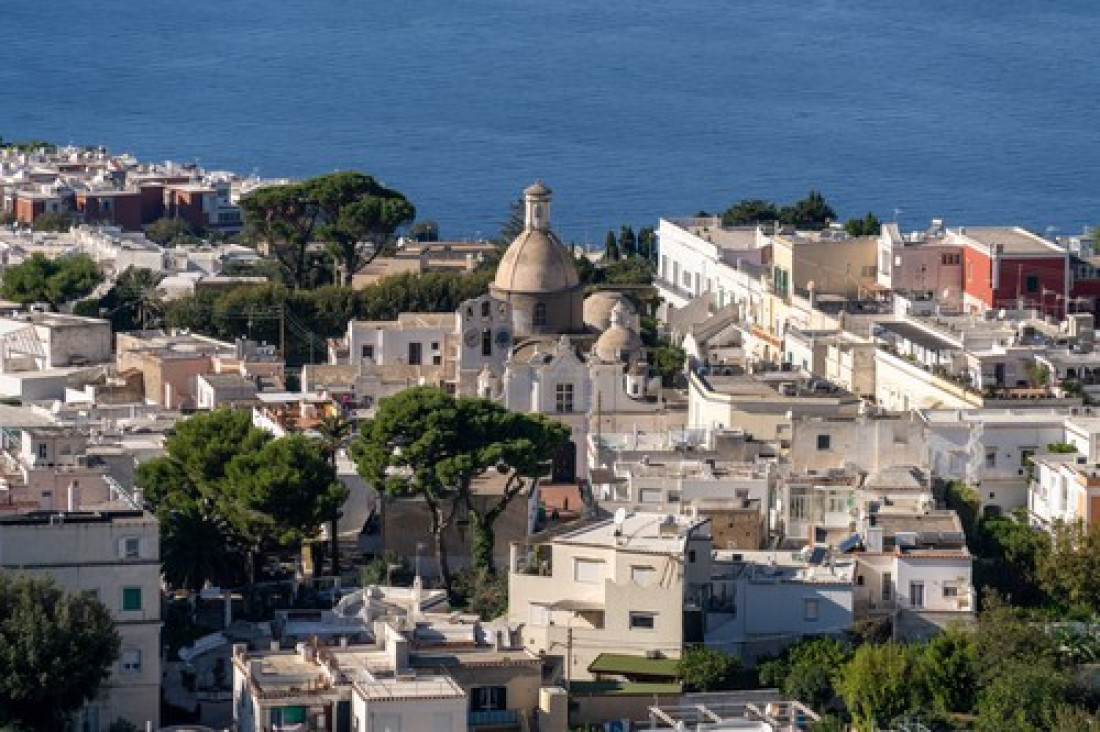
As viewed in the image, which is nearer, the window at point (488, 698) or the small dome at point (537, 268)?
the window at point (488, 698)

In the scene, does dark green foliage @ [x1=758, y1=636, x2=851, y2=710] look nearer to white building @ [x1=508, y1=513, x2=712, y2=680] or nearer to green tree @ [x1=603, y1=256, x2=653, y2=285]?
white building @ [x1=508, y1=513, x2=712, y2=680]

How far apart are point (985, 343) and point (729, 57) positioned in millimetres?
76965

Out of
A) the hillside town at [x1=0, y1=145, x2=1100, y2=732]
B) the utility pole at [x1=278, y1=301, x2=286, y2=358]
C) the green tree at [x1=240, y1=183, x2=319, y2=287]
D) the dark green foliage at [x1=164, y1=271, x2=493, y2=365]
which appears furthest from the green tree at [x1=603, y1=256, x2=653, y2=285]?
the utility pole at [x1=278, y1=301, x2=286, y2=358]

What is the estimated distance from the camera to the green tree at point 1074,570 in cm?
3516

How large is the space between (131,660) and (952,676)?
23.1ft

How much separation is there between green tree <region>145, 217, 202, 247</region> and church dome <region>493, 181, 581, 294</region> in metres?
16.5

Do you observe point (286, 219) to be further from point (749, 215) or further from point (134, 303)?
point (749, 215)

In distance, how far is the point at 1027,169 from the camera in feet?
290

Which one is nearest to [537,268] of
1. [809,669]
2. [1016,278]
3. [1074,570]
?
[1016,278]

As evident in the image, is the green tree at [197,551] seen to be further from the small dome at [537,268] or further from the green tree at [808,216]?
the green tree at [808,216]

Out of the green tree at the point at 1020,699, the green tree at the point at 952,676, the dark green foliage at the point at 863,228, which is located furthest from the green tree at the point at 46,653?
the dark green foliage at the point at 863,228

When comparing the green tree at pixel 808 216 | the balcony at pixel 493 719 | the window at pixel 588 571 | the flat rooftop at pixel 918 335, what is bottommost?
the balcony at pixel 493 719

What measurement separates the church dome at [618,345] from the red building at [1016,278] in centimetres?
618

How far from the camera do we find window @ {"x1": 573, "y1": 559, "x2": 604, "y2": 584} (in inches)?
1340
